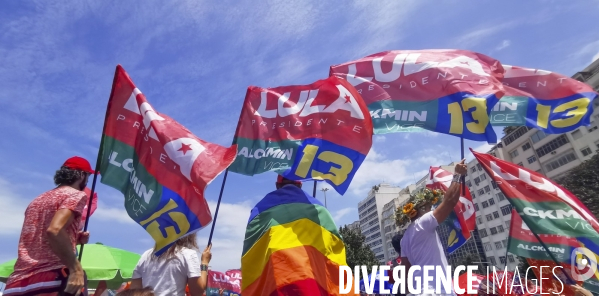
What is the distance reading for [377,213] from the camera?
340 feet

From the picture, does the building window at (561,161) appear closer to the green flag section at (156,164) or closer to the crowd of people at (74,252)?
the crowd of people at (74,252)

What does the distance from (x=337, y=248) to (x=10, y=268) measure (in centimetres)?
851

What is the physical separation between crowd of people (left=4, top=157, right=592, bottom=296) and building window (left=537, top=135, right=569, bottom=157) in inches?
1862

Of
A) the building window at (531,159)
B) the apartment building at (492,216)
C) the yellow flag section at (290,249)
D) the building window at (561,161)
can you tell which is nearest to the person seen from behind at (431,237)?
the yellow flag section at (290,249)

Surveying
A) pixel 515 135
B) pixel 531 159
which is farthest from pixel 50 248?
pixel 515 135

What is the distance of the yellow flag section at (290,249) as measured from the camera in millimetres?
2639

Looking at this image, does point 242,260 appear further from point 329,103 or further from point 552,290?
point 552,290

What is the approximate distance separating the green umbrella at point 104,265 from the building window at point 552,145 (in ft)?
157

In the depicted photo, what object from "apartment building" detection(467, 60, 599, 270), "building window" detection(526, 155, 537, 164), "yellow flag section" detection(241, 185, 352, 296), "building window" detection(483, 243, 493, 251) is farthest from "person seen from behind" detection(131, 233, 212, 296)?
"building window" detection(483, 243, 493, 251)

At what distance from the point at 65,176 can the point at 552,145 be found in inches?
2043

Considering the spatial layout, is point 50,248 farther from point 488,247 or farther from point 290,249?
point 488,247

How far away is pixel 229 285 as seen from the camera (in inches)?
642

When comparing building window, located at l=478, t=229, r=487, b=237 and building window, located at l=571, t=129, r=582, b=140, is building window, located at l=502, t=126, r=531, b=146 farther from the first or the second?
building window, located at l=478, t=229, r=487, b=237

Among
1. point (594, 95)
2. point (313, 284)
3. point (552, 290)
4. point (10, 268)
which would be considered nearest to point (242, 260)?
point (313, 284)
